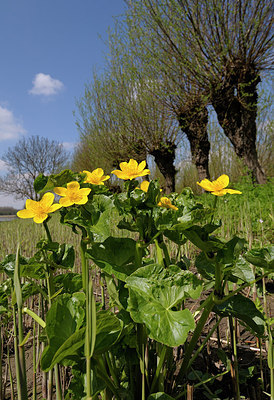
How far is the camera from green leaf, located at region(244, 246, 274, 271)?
22.9 inches

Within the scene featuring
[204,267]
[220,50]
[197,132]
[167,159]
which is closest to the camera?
[204,267]

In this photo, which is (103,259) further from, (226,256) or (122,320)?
(226,256)

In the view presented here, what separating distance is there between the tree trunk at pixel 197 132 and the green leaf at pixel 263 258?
7313 mm

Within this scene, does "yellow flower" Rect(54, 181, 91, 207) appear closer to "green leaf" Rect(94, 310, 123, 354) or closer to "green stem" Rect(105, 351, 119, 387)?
"green leaf" Rect(94, 310, 123, 354)

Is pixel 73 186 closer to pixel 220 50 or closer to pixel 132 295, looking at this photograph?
pixel 132 295

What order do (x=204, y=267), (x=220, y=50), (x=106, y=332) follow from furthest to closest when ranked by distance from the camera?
(x=220, y=50) < (x=204, y=267) < (x=106, y=332)

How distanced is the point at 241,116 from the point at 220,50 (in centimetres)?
172

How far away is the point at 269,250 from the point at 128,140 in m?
9.74

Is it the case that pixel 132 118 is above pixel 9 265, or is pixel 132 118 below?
above

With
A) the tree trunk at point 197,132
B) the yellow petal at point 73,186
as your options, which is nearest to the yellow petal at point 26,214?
the yellow petal at point 73,186

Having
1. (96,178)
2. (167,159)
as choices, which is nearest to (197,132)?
(167,159)

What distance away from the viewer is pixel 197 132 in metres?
8.16

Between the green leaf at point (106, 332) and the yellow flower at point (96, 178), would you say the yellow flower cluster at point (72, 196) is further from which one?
the green leaf at point (106, 332)

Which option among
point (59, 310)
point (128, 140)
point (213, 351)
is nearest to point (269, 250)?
point (59, 310)
